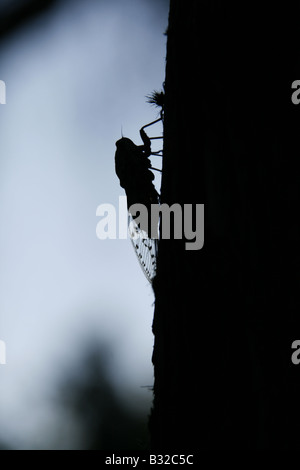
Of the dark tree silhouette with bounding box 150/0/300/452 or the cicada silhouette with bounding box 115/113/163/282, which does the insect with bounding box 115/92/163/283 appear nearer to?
the cicada silhouette with bounding box 115/113/163/282

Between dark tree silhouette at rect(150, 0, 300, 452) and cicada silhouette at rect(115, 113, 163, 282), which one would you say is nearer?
dark tree silhouette at rect(150, 0, 300, 452)

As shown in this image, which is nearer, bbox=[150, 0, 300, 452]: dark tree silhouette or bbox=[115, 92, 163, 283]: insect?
bbox=[150, 0, 300, 452]: dark tree silhouette

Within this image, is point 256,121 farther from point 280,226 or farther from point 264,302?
point 264,302

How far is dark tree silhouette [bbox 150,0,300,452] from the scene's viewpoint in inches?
26.9

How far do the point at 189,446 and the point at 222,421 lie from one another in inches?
4.0

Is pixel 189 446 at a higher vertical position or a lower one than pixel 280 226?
lower

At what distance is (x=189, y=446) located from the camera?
0.78 metres

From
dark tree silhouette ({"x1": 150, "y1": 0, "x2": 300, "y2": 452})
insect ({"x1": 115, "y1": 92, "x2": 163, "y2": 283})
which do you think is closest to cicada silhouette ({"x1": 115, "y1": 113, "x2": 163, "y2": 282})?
insect ({"x1": 115, "y1": 92, "x2": 163, "y2": 283})

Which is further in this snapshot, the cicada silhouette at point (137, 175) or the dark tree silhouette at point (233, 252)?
the cicada silhouette at point (137, 175)

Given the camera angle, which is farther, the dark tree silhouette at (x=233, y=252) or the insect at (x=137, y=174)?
the insect at (x=137, y=174)

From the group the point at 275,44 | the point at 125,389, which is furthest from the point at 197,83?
the point at 125,389

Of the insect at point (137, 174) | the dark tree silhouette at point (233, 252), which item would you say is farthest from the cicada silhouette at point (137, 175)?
the dark tree silhouette at point (233, 252)

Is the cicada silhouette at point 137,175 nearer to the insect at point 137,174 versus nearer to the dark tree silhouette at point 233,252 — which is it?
the insect at point 137,174

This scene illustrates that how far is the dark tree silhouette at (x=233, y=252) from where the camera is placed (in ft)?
2.24
